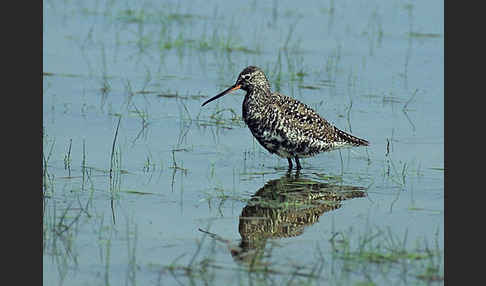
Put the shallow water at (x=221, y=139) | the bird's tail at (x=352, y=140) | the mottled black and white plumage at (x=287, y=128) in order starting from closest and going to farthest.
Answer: the shallow water at (x=221, y=139) → the mottled black and white plumage at (x=287, y=128) → the bird's tail at (x=352, y=140)

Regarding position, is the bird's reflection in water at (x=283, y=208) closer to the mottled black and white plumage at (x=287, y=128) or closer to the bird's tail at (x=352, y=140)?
the mottled black and white plumage at (x=287, y=128)

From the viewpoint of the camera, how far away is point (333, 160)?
421 inches

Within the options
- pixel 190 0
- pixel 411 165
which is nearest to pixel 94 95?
pixel 411 165

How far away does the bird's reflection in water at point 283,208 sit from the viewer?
7621 millimetres

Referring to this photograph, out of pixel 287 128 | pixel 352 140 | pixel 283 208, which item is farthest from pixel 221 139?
pixel 283 208

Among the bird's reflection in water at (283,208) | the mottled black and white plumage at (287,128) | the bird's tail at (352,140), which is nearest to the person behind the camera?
the bird's reflection in water at (283,208)

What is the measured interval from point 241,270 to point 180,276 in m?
0.43

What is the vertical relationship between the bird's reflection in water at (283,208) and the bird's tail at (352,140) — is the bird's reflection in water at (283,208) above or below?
below

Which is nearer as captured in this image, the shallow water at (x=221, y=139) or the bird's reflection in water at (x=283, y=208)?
the shallow water at (x=221, y=139)

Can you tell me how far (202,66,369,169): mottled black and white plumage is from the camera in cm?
1016

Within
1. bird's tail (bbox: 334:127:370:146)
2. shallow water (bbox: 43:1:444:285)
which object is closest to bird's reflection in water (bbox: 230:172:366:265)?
shallow water (bbox: 43:1:444:285)

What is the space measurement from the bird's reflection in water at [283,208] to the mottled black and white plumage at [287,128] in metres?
0.37

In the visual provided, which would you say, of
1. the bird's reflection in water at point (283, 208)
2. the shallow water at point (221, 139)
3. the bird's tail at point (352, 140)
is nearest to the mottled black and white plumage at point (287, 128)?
the bird's tail at point (352, 140)

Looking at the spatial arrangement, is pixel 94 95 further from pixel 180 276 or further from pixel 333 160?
pixel 180 276
